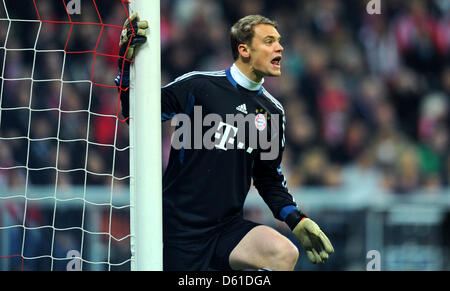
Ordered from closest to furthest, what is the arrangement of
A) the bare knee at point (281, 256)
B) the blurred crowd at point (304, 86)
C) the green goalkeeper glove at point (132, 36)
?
1. the green goalkeeper glove at point (132, 36)
2. the bare knee at point (281, 256)
3. the blurred crowd at point (304, 86)

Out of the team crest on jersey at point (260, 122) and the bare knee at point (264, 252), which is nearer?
the bare knee at point (264, 252)

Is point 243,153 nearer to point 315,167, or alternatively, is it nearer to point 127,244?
point 127,244

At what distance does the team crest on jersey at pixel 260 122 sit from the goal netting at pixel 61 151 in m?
1.43

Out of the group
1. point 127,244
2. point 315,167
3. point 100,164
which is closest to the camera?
point 127,244

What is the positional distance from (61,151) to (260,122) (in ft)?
9.86

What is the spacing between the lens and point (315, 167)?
7648mm

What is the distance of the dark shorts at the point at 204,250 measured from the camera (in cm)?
415

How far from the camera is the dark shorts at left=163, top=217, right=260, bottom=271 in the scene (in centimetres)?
415

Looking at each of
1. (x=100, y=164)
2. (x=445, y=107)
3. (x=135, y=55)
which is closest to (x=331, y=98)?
(x=445, y=107)

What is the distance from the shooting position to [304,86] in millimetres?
8312

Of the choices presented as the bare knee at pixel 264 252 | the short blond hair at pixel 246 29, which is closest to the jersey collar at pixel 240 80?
the short blond hair at pixel 246 29

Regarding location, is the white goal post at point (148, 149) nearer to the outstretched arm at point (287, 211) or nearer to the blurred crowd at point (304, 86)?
the outstretched arm at point (287, 211)
